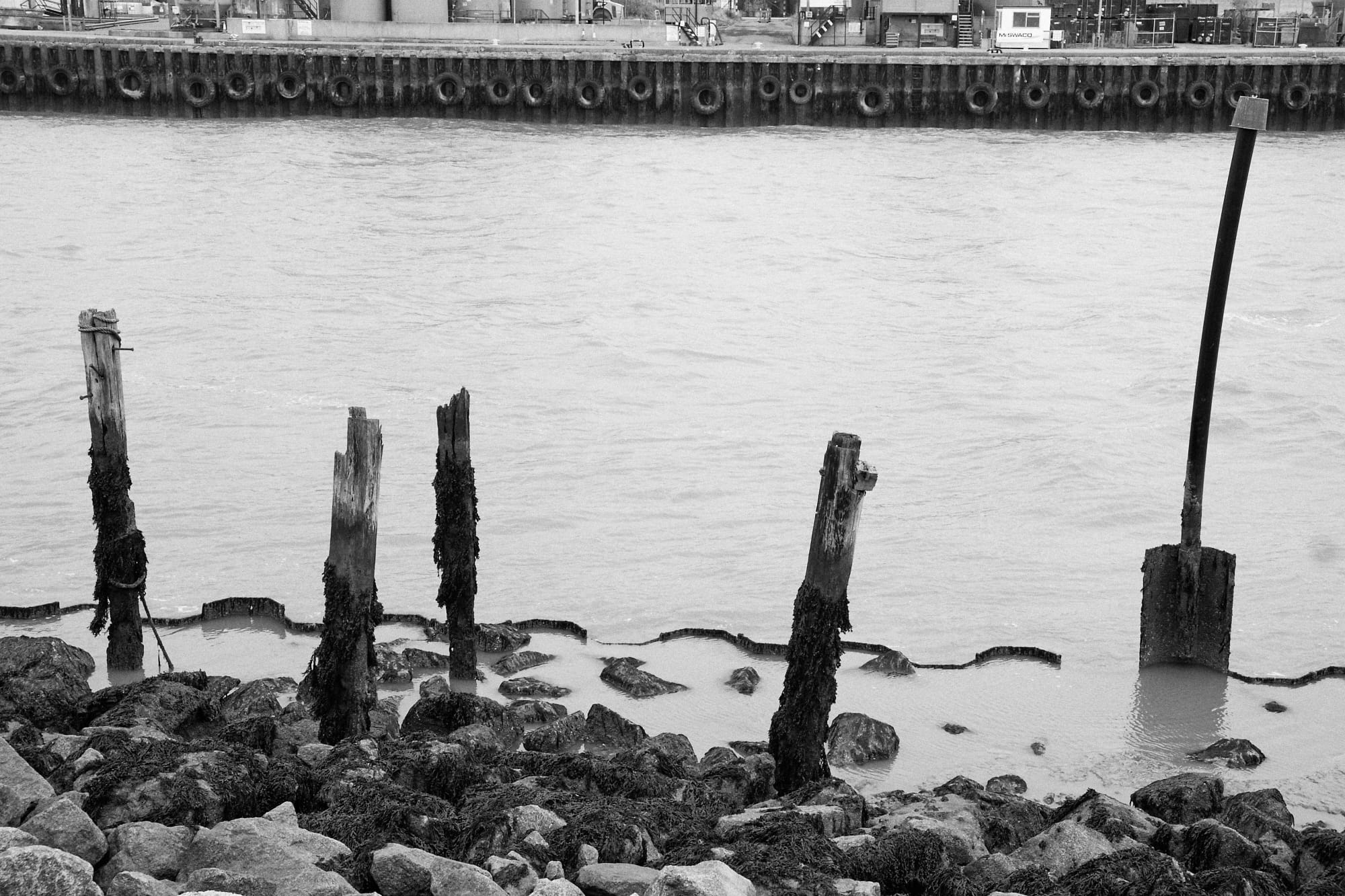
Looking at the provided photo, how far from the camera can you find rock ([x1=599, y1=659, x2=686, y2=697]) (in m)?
10.2

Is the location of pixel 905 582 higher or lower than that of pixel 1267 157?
lower

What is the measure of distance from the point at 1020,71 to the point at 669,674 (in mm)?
42781

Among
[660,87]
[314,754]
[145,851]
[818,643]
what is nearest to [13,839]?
[145,851]

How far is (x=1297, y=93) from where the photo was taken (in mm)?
48531

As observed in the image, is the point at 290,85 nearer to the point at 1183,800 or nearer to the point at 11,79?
the point at 11,79

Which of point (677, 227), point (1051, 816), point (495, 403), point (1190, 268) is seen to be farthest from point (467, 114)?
point (1051, 816)

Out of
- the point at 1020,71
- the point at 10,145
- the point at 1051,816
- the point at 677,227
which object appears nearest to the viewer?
the point at 1051,816

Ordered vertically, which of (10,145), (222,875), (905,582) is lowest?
(905,582)

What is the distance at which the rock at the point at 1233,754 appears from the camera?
938 cm

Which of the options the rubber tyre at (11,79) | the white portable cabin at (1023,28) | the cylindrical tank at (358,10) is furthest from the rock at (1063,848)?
the cylindrical tank at (358,10)

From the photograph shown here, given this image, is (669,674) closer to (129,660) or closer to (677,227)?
(129,660)

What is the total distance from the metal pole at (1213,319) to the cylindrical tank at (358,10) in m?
58.8

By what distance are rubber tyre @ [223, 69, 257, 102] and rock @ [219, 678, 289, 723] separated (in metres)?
44.5

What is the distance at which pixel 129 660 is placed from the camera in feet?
33.8
